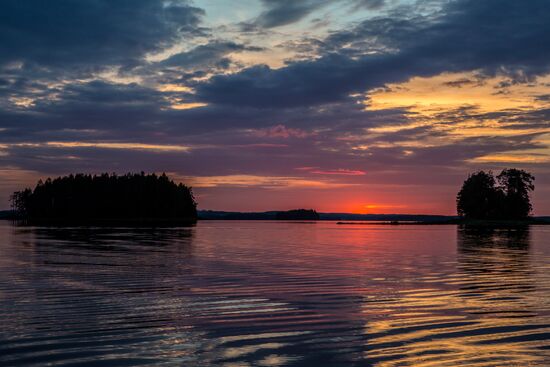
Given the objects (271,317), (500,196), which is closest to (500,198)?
(500,196)

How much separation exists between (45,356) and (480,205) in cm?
20055

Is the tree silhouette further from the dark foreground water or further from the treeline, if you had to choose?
the dark foreground water

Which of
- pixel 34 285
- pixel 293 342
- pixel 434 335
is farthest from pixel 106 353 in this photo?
pixel 34 285

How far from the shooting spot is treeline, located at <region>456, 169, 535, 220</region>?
194250 mm

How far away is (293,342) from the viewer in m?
13.0

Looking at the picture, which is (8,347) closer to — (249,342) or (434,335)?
(249,342)

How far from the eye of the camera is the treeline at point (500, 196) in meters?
194

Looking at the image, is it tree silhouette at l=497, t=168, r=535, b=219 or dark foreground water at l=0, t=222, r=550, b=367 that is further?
tree silhouette at l=497, t=168, r=535, b=219

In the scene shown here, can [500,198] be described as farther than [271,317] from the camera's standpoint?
Yes

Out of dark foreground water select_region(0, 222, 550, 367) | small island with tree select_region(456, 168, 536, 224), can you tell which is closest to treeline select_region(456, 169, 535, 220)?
small island with tree select_region(456, 168, 536, 224)

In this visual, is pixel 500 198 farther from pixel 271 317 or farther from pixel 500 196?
pixel 271 317

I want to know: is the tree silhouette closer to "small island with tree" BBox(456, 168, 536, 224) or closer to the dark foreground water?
"small island with tree" BBox(456, 168, 536, 224)

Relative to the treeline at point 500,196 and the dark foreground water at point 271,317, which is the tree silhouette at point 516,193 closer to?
the treeline at point 500,196

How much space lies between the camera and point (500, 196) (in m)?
195
